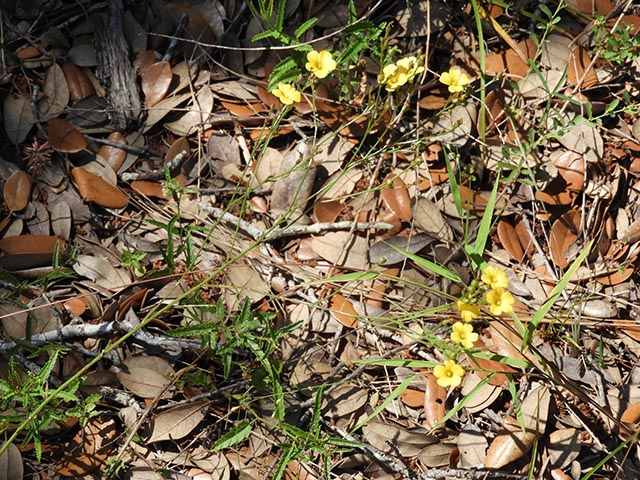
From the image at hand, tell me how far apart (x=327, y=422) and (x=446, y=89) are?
1557 millimetres

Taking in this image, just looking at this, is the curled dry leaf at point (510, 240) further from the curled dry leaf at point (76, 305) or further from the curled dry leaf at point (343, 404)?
the curled dry leaf at point (76, 305)

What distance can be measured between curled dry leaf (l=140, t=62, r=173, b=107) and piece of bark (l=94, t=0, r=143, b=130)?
4 cm

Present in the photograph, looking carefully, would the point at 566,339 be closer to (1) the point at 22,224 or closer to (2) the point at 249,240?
(2) the point at 249,240

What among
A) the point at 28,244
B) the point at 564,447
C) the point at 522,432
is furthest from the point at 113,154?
the point at 564,447

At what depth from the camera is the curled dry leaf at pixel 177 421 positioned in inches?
96.7

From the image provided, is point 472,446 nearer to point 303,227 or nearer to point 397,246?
point 397,246

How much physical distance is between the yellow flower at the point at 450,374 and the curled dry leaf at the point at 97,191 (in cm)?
152

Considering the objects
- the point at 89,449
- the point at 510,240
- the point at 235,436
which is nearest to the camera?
the point at 235,436

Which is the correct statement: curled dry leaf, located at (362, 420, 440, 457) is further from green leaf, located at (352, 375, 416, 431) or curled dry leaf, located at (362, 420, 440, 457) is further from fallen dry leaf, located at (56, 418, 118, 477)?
fallen dry leaf, located at (56, 418, 118, 477)

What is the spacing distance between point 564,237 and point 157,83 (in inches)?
76.2

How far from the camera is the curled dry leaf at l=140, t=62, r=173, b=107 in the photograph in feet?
9.23

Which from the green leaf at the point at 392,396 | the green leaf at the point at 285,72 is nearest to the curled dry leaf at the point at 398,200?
the green leaf at the point at 285,72

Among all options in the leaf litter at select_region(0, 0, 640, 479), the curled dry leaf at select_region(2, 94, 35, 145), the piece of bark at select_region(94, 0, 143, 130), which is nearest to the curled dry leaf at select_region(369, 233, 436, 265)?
the leaf litter at select_region(0, 0, 640, 479)

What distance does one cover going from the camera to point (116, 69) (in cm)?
277
